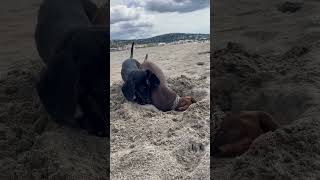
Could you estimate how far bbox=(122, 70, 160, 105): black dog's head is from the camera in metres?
2.30

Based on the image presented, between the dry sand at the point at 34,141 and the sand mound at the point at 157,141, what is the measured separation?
0.31 feet

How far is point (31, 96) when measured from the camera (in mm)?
2820

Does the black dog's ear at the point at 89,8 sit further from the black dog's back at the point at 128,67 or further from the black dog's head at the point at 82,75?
the black dog's head at the point at 82,75

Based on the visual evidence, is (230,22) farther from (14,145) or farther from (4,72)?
Answer: (14,145)

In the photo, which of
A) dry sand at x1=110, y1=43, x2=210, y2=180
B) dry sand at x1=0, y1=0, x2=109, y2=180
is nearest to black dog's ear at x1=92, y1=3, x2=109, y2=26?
dry sand at x1=110, y1=43, x2=210, y2=180

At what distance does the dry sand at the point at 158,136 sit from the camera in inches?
82.0

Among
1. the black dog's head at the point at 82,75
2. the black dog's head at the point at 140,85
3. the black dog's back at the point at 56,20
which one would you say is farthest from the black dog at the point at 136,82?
the black dog's back at the point at 56,20

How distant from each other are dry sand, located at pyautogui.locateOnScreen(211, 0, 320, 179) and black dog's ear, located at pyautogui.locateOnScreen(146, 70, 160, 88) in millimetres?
324

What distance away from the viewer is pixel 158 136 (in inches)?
90.7

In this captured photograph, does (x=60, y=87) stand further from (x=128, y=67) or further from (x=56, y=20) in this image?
(x=56, y=20)

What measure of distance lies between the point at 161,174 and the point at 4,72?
4.98ft

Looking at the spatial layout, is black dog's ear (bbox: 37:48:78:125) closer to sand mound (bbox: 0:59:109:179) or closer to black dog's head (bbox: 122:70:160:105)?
sand mound (bbox: 0:59:109:179)

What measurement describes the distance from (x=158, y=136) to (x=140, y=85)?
22 centimetres

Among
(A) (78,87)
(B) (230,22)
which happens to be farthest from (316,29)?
(A) (78,87)
